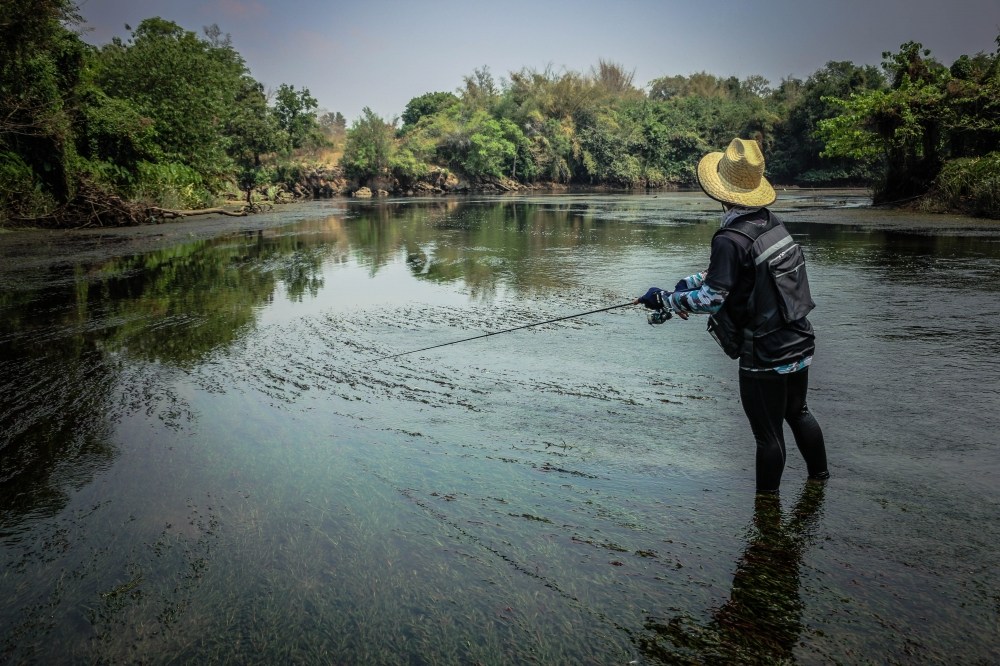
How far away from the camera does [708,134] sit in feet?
231

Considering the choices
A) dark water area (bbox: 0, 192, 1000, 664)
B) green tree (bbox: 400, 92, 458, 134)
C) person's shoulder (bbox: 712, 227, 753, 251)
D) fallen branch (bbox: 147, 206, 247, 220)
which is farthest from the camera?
green tree (bbox: 400, 92, 458, 134)

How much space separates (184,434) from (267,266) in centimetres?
855

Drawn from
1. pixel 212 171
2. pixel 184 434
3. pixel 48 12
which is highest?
pixel 48 12

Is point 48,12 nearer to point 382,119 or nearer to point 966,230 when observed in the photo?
point 966,230

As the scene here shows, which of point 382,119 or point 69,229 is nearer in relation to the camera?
point 69,229

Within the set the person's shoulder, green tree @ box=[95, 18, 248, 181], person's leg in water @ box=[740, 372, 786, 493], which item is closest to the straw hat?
the person's shoulder

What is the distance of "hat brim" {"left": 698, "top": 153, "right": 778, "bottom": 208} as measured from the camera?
3.20m

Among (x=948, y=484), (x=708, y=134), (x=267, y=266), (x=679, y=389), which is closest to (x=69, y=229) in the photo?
(x=267, y=266)

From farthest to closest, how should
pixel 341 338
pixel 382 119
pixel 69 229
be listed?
pixel 382 119
pixel 69 229
pixel 341 338

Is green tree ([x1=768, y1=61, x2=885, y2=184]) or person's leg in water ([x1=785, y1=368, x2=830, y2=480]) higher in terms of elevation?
green tree ([x1=768, y1=61, x2=885, y2=184])

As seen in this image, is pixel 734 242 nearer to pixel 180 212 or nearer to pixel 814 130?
pixel 180 212

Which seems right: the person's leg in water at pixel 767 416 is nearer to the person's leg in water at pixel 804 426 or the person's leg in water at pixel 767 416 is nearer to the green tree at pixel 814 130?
the person's leg in water at pixel 804 426

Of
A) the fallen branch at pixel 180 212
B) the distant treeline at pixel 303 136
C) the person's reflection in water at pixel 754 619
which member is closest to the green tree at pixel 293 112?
the distant treeline at pixel 303 136

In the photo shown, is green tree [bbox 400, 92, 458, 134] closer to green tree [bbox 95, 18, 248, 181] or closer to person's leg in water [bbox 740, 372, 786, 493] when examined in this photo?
green tree [bbox 95, 18, 248, 181]
